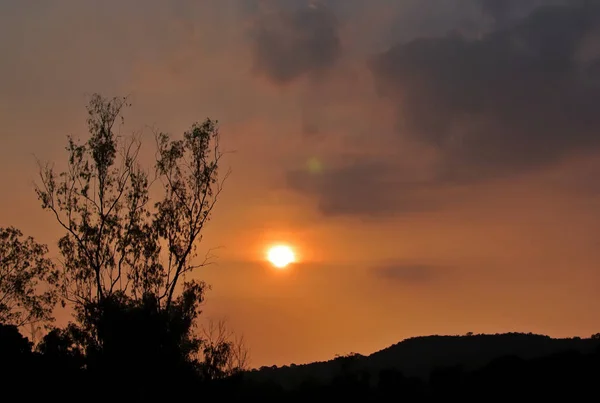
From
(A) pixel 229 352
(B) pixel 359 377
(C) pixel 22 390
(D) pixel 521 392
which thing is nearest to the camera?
(C) pixel 22 390

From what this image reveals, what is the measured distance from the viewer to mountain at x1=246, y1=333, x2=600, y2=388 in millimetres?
152500

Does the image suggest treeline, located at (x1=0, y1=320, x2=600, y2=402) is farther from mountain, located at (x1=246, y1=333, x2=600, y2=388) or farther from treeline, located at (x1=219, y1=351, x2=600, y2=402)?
mountain, located at (x1=246, y1=333, x2=600, y2=388)

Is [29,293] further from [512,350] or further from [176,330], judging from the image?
[512,350]

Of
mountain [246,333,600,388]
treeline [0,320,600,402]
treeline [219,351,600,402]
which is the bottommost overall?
treeline [0,320,600,402]

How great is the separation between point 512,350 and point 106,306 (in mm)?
135062

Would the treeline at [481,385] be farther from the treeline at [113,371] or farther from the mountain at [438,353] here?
the mountain at [438,353]

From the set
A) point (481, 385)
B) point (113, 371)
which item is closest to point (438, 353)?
point (481, 385)

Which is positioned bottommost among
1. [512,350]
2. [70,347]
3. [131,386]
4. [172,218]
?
[131,386]

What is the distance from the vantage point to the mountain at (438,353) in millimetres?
152500

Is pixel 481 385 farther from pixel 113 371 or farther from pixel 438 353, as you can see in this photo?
pixel 438 353

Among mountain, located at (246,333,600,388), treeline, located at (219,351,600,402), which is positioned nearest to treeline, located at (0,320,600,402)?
treeline, located at (219,351,600,402)

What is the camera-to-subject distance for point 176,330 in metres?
44.8

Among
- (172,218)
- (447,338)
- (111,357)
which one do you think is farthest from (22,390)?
(447,338)

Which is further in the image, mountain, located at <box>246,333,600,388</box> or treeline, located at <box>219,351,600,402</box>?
mountain, located at <box>246,333,600,388</box>
